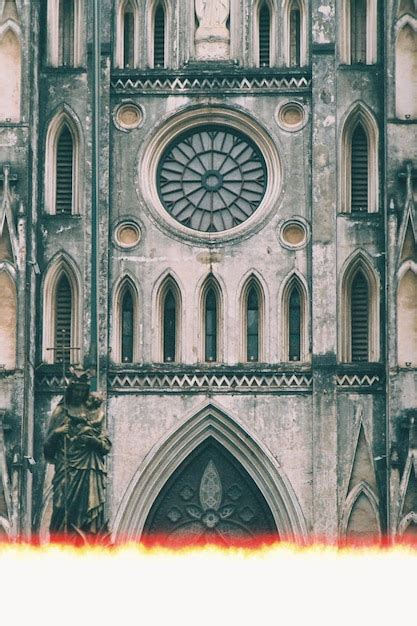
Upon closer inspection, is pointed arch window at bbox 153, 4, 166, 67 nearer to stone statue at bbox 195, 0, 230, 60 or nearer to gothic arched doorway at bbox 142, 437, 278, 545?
stone statue at bbox 195, 0, 230, 60

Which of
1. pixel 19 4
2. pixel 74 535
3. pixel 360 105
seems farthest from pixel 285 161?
pixel 74 535

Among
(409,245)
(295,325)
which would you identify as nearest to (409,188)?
(409,245)

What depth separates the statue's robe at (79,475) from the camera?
112ft

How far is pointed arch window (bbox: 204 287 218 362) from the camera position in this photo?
4688cm

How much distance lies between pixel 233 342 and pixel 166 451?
211 cm

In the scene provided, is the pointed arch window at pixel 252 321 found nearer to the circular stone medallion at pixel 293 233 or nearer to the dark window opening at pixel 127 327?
the circular stone medallion at pixel 293 233

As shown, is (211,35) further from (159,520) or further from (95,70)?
(159,520)

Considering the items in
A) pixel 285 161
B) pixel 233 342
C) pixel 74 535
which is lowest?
pixel 74 535

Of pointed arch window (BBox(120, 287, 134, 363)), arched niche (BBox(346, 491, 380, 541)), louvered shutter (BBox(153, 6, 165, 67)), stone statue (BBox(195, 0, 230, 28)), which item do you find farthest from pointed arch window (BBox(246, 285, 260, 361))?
stone statue (BBox(195, 0, 230, 28))

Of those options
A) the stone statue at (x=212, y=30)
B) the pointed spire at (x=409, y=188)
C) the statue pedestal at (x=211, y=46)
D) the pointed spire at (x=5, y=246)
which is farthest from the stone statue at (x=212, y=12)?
the pointed spire at (x=5, y=246)

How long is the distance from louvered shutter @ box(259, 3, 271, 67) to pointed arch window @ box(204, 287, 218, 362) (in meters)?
3.99

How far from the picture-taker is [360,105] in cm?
4725

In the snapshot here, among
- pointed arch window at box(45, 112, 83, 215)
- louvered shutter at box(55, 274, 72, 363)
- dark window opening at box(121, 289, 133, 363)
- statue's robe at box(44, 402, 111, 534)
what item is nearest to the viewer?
statue's robe at box(44, 402, 111, 534)

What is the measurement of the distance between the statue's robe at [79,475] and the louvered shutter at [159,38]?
14.4m
